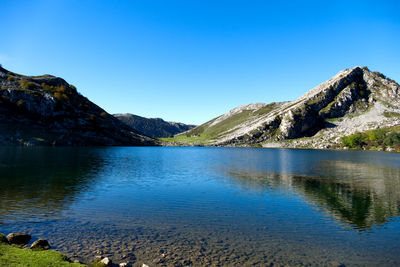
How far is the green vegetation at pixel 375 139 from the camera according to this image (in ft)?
528

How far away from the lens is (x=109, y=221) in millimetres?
20766

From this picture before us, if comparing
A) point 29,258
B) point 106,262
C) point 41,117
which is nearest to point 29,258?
point 29,258

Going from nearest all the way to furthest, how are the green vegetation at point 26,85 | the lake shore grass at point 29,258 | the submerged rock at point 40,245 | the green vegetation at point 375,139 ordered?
1. the lake shore grass at point 29,258
2. the submerged rock at point 40,245
3. the green vegetation at point 375,139
4. the green vegetation at point 26,85

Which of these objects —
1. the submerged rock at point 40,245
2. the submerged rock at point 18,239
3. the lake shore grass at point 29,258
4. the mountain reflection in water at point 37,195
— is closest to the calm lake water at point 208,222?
the mountain reflection in water at point 37,195

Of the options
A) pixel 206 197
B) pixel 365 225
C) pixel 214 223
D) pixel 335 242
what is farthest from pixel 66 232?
pixel 365 225

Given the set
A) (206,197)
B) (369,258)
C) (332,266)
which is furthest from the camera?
(206,197)

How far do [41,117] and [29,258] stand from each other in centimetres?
18217

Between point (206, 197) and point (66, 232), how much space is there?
1732 cm

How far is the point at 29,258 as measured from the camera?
39.2 feet

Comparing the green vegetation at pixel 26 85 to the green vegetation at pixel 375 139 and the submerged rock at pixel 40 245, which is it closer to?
the submerged rock at pixel 40 245

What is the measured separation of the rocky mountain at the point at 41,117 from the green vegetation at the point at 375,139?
194 meters

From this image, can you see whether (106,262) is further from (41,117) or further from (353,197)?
(41,117)

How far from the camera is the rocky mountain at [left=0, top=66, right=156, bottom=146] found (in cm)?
13975

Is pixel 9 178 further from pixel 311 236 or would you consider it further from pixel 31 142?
pixel 31 142
